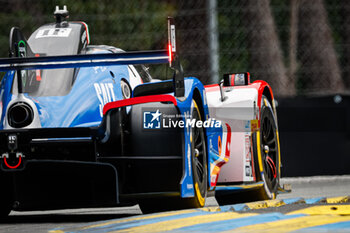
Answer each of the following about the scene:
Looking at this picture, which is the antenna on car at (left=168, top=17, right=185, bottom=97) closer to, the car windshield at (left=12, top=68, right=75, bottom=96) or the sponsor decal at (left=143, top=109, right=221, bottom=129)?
the sponsor decal at (left=143, top=109, right=221, bottom=129)

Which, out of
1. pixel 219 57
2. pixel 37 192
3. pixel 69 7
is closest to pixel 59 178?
pixel 37 192

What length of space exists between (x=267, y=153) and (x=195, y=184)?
1.79m

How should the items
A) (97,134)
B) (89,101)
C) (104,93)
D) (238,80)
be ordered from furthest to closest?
(238,80) → (104,93) → (89,101) → (97,134)

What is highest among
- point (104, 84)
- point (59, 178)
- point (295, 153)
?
point (104, 84)

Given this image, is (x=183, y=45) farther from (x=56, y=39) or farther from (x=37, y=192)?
(x=37, y=192)

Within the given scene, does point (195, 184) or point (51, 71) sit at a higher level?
point (51, 71)

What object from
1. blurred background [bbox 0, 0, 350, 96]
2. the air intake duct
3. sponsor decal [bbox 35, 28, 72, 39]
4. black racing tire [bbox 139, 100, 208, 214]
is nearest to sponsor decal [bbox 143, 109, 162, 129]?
black racing tire [bbox 139, 100, 208, 214]

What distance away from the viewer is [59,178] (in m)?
6.20

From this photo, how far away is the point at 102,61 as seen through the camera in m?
6.17

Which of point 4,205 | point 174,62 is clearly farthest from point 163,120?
point 4,205

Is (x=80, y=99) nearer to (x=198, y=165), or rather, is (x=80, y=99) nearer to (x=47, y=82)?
(x=47, y=82)

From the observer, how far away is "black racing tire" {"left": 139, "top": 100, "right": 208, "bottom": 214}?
6336mm

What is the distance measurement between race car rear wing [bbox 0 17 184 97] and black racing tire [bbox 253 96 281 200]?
1.62m

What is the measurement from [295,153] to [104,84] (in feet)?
16.0
